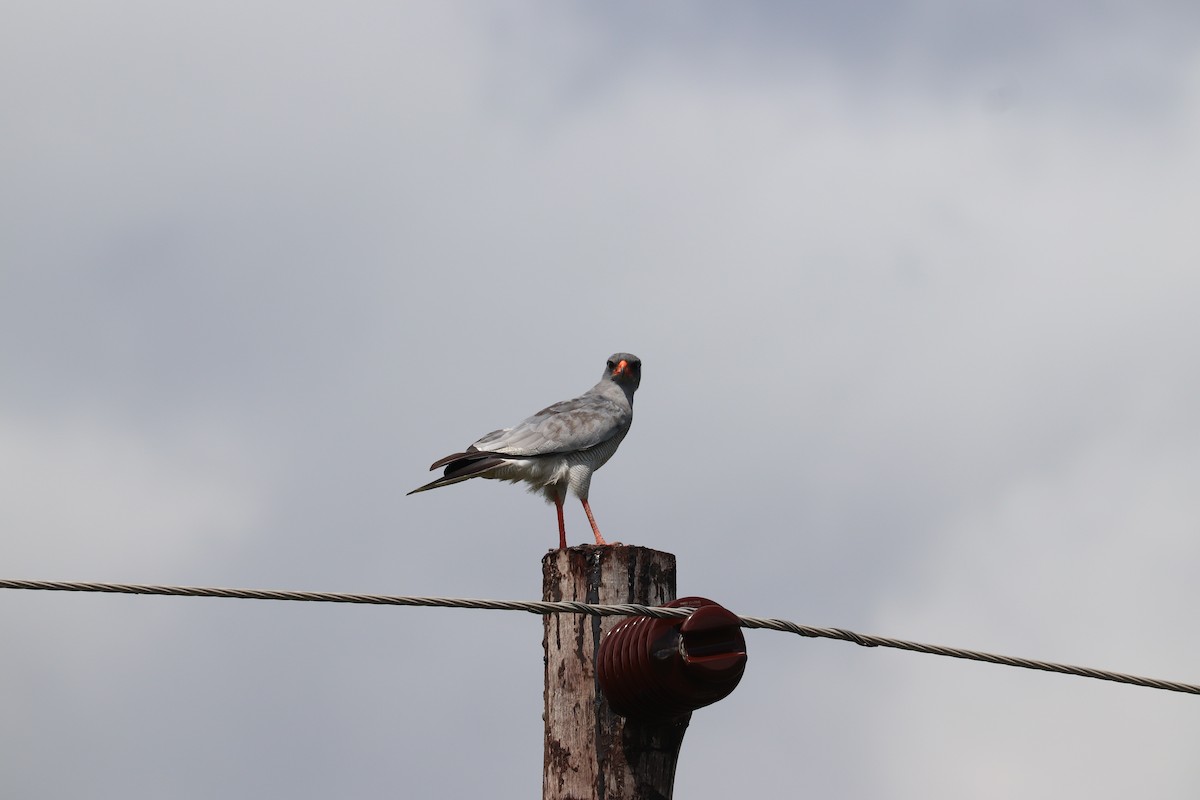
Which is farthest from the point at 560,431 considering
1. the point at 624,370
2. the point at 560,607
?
the point at 560,607

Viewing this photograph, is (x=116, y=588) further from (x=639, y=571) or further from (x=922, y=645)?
(x=922, y=645)

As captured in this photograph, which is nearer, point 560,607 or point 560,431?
point 560,607

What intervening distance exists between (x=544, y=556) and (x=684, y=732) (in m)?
0.83

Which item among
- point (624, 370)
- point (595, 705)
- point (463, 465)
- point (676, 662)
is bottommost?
point (595, 705)

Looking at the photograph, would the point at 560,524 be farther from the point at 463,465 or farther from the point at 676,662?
the point at 676,662

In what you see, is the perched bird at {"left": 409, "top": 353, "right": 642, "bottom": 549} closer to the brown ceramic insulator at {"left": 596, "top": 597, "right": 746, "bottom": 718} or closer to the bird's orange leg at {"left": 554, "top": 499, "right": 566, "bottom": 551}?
the bird's orange leg at {"left": 554, "top": 499, "right": 566, "bottom": 551}

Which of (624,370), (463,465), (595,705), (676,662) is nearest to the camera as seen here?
(676,662)

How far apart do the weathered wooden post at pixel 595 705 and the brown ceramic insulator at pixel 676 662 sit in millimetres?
123

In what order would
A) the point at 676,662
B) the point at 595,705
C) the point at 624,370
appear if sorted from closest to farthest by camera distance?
the point at 676,662 → the point at 595,705 → the point at 624,370

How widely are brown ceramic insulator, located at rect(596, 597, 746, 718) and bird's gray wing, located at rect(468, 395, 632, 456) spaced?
3.91 meters

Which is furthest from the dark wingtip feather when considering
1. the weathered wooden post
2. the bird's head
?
the weathered wooden post

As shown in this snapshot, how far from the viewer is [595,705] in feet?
15.0

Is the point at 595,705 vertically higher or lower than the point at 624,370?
lower

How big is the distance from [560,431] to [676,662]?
4244 mm
